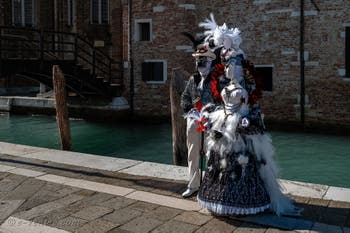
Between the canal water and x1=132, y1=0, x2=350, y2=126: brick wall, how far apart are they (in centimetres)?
92

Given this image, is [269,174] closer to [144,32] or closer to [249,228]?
[249,228]

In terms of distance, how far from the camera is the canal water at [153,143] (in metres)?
9.74

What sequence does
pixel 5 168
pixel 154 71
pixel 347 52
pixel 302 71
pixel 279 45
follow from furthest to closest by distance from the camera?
pixel 154 71 < pixel 279 45 < pixel 302 71 < pixel 347 52 < pixel 5 168

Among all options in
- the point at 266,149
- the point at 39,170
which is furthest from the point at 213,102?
the point at 39,170

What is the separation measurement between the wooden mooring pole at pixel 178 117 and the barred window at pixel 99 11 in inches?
631

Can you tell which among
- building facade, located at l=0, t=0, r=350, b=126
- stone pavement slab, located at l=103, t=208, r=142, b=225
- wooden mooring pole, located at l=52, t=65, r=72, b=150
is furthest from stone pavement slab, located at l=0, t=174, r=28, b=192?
building facade, located at l=0, t=0, r=350, b=126

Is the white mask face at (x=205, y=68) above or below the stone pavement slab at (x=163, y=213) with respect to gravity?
above

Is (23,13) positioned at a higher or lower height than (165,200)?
higher

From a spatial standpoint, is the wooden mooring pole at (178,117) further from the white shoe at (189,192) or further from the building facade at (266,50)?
the building facade at (266,50)

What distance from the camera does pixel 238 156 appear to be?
4.18 metres

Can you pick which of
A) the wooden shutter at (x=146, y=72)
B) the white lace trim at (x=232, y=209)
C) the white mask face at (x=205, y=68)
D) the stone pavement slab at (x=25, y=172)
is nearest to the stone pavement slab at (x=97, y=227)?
the white lace trim at (x=232, y=209)

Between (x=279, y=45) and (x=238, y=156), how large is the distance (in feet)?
35.4

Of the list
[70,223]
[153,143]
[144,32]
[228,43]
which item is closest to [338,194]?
[228,43]

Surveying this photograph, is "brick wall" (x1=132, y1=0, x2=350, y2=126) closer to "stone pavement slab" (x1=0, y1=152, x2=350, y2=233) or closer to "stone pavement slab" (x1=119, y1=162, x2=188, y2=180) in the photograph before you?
"stone pavement slab" (x1=119, y1=162, x2=188, y2=180)
